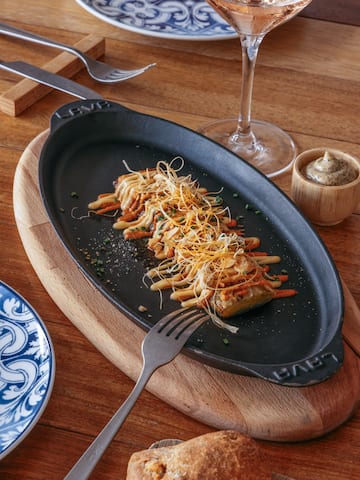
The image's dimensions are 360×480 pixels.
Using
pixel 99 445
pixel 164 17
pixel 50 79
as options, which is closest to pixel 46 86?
pixel 50 79

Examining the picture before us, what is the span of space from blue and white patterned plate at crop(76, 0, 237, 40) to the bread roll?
48.1 inches

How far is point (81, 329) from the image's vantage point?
48.4 inches

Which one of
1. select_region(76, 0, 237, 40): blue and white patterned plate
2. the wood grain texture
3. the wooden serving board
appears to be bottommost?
the wooden serving board

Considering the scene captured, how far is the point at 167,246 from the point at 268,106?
62cm

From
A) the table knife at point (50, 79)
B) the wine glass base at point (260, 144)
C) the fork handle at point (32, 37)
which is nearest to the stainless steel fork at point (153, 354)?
the wine glass base at point (260, 144)

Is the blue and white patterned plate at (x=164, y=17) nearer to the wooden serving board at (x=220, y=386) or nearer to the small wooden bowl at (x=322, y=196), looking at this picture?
the small wooden bowl at (x=322, y=196)

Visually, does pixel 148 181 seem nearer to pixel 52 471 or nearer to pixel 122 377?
pixel 122 377

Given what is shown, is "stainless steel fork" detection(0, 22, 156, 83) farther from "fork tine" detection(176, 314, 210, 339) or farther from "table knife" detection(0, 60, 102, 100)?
"fork tine" detection(176, 314, 210, 339)

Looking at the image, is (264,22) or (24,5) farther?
(24,5)

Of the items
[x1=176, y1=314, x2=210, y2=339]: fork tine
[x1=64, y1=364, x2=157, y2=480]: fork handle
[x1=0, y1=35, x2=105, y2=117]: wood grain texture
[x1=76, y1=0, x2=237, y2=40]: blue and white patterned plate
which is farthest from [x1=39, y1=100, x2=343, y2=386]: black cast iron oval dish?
[x1=76, y1=0, x2=237, y2=40]: blue and white patterned plate

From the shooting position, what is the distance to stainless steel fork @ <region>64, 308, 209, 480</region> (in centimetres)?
95

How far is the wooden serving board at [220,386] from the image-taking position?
1.08 meters

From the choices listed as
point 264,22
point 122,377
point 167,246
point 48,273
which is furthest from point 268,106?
point 122,377

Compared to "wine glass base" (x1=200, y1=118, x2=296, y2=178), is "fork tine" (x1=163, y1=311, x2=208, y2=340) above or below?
above
